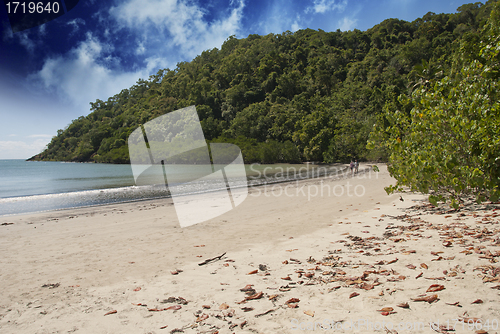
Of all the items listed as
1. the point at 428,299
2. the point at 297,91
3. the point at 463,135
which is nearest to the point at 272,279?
the point at 428,299

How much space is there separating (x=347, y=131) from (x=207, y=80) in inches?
2295

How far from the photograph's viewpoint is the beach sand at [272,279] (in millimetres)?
2695

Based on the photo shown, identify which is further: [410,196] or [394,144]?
[410,196]

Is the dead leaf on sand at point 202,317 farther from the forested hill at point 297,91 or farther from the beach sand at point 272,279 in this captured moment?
the forested hill at point 297,91

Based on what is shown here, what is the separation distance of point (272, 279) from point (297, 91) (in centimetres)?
8525

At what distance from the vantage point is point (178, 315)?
2.96m

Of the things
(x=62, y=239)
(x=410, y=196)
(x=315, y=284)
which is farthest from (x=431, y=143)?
(x=62, y=239)

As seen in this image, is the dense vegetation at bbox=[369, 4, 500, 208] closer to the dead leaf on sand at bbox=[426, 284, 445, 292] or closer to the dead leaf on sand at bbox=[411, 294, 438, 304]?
the dead leaf on sand at bbox=[426, 284, 445, 292]

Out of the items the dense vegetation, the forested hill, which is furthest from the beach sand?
the forested hill

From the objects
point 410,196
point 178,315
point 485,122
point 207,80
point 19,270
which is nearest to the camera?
point 178,315

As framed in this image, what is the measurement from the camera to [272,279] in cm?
368

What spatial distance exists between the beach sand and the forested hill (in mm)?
41369

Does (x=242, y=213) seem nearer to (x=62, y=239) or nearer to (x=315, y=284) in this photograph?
(x=62, y=239)

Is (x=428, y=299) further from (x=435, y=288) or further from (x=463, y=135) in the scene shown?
(x=463, y=135)
